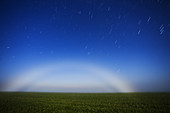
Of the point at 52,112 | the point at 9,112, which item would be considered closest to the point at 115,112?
the point at 52,112

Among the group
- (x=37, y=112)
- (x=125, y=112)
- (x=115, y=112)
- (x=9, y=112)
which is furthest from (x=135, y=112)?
(x=9, y=112)

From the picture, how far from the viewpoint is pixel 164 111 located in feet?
44.7

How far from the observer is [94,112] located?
13086 millimetres

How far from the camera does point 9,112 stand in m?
13.1

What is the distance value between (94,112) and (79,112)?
75.7 inches

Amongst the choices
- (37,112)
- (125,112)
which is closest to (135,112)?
(125,112)

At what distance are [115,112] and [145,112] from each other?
3.97 meters

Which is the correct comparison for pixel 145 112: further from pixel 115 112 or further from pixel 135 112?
pixel 115 112

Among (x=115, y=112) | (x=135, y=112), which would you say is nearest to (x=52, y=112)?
(x=115, y=112)

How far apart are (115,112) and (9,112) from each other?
1363 centimetres

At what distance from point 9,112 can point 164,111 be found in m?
20.4

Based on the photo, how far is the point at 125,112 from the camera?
515 inches

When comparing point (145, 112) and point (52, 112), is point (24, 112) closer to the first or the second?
point (52, 112)

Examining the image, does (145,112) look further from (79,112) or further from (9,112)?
(9,112)
